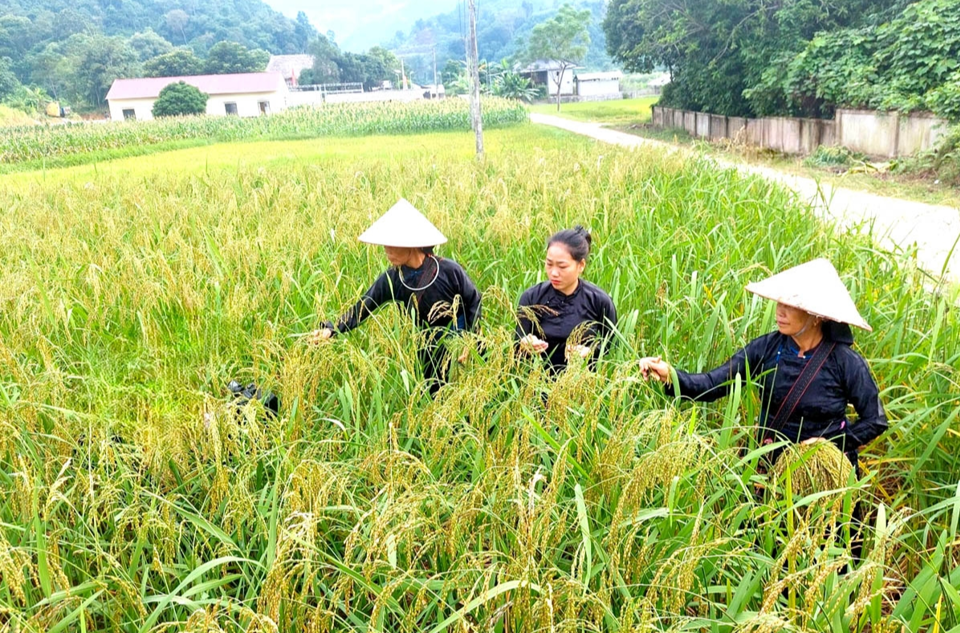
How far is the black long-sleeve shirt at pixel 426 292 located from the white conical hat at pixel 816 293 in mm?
1218

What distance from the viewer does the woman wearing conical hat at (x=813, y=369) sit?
2.11 m

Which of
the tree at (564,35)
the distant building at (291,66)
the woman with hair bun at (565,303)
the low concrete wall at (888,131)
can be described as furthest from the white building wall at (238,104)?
the woman with hair bun at (565,303)

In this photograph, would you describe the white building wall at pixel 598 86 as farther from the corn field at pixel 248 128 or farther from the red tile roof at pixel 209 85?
the corn field at pixel 248 128

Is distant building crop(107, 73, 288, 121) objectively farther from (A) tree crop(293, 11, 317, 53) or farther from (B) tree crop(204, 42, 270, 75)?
(A) tree crop(293, 11, 317, 53)

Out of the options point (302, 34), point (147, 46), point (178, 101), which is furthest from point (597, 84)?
point (302, 34)

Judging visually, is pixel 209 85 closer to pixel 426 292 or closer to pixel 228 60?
pixel 228 60

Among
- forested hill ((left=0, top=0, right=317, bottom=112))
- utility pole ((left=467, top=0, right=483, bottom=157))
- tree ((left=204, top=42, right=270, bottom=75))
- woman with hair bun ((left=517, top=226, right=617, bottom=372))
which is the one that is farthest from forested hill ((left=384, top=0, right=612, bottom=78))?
woman with hair bun ((left=517, top=226, right=617, bottom=372))

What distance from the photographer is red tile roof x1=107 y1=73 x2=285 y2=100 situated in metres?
47.6

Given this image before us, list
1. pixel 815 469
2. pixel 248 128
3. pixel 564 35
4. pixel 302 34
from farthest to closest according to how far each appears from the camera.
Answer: pixel 302 34
pixel 564 35
pixel 248 128
pixel 815 469

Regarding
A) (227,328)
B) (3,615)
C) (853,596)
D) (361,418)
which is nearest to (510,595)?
(853,596)

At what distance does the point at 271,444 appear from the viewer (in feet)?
7.22

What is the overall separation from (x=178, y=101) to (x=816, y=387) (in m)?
39.4

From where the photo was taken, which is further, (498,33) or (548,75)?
(498,33)

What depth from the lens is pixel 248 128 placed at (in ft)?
84.1
